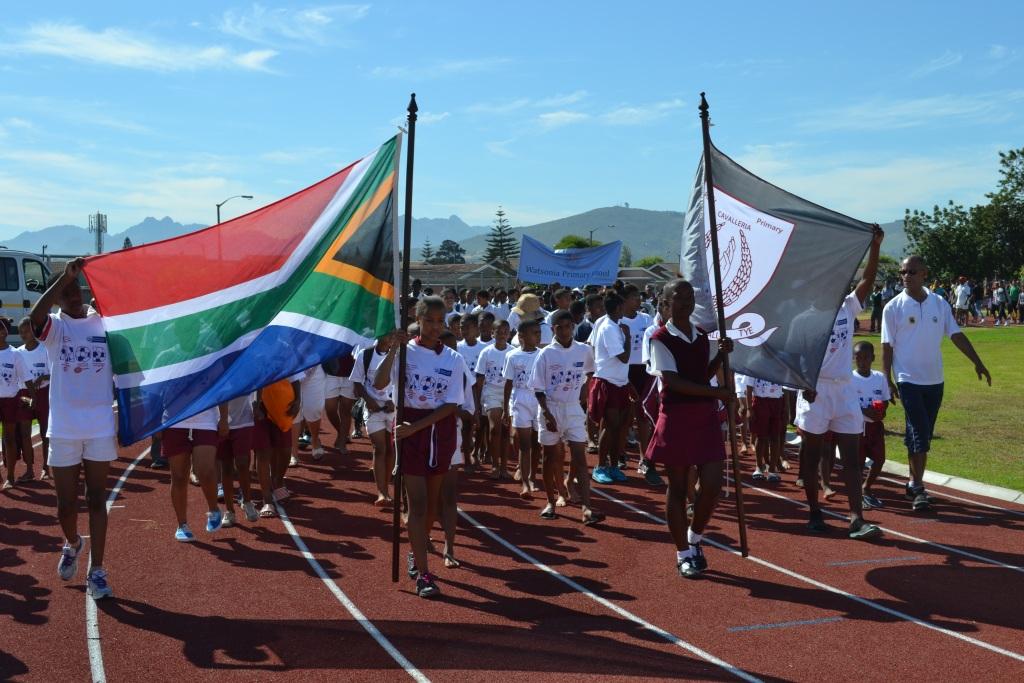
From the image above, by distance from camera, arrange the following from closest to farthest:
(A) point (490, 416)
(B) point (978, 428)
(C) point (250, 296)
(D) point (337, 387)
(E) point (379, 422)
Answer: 1. (C) point (250, 296)
2. (E) point (379, 422)
3. (A) point (490, 416)
4. (D) point (337, 387)
5. (B) point (978, 428)

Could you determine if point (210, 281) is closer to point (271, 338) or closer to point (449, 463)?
point (271, 338)

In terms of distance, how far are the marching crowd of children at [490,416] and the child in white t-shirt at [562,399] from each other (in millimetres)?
16

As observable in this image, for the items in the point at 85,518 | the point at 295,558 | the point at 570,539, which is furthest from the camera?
the point at 85,518

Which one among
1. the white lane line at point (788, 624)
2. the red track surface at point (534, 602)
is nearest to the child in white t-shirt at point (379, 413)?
the red track surface at point (534, 602)

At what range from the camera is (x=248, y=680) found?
5434 mm

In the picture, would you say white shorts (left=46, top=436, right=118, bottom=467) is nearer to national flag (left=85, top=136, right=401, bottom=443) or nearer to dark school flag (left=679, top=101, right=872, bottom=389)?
national flag (left=85, top=136, right=401, bottom=443)

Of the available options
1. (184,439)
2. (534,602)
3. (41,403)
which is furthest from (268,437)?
(534,602)

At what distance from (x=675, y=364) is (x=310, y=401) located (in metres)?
5.97

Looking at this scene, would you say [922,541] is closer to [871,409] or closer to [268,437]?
[871,409]

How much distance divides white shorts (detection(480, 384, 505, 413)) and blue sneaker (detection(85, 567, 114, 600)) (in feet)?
17.9

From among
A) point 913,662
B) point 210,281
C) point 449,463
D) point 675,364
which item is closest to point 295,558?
point 449,463

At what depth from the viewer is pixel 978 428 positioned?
558 inches

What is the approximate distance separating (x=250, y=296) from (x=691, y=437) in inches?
135

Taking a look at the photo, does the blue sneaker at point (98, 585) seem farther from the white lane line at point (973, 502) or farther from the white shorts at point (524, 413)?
the white lane line at point (973, 502)
